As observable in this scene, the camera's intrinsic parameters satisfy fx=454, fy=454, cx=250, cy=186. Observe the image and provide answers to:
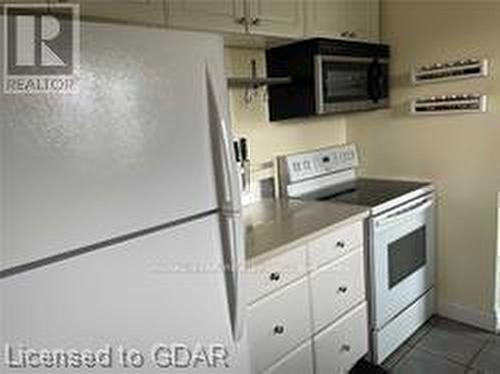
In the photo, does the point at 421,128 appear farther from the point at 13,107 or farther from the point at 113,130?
the point at 13,107

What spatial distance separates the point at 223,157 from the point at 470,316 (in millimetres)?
2197

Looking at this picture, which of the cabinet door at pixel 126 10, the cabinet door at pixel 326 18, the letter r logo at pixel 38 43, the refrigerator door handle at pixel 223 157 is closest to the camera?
the letter r logo at pixel 38 43

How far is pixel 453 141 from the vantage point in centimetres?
264

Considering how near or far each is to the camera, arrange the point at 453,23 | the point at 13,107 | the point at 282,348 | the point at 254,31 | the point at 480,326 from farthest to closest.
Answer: the point at 480,326
the point at 453,23
the point at 254,31
the point at 282,348
the point at 13,107

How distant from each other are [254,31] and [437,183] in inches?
59.3

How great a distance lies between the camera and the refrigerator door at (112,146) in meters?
0.92

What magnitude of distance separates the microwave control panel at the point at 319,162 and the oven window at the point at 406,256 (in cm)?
63

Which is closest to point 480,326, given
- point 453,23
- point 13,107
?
point 453,23

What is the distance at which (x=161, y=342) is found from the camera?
123 cm

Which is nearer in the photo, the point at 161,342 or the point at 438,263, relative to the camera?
the point at 161,342

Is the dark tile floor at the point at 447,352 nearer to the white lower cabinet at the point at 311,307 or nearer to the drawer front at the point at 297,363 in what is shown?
the white lower cabinet at the point at 311,307

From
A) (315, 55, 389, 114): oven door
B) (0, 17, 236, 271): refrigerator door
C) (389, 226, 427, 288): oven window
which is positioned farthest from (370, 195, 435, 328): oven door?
(0, 17, 236, 271): refrigerator door

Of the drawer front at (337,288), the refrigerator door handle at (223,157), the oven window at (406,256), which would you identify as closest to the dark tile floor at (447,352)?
the oven window at (406,256)

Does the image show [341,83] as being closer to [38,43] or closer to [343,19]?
[343,19]
